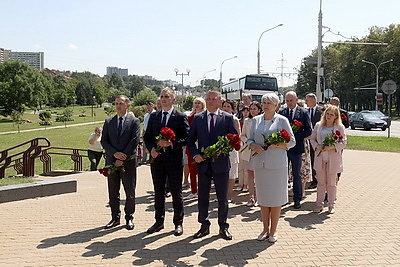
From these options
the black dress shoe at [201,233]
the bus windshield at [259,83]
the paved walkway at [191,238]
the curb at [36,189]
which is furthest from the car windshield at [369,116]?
the black dress shoe at [201,233]

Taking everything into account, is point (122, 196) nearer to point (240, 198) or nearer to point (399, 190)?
point (240, 198)

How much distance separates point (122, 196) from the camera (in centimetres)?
848

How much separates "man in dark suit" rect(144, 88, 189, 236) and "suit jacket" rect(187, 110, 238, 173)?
0.88 feet

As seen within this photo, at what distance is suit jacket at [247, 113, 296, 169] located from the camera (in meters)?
5.42

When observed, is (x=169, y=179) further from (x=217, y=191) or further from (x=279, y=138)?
(x=279, y=138)

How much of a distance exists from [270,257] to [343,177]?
640 cm

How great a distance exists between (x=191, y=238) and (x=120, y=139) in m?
1.86

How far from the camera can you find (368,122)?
3112cm

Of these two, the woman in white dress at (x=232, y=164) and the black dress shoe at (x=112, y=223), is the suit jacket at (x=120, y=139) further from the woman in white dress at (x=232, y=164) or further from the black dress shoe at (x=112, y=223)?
the woman in white dress at (x=232, y=164)

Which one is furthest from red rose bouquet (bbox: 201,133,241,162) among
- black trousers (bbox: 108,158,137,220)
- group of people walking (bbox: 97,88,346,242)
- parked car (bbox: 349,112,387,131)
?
parked car (bbox: 349,112,387,131)

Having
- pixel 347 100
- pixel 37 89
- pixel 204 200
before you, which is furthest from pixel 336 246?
pixel 37 89

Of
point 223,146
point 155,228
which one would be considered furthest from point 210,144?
point 155,228

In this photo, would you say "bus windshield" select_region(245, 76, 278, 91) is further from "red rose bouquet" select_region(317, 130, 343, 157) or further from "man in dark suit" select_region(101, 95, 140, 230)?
"man in dark suit" select_region(101, 95, 140, 230)

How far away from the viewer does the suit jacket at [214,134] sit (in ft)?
18.3
